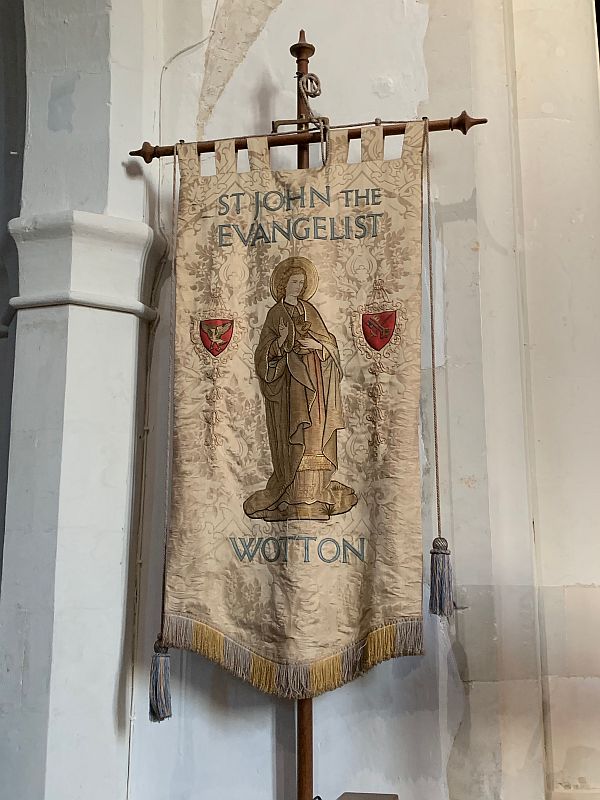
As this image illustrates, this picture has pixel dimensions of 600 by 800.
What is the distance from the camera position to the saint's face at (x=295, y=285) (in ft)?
8.11

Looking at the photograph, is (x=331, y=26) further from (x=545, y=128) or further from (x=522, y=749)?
(x=522, y=749)

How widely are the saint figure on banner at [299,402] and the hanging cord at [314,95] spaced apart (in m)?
0.34

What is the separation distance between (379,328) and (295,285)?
0.84 ft

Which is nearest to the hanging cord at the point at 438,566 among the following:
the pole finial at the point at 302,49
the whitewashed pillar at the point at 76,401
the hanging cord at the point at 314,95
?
the hanging cord at the point at 314,95

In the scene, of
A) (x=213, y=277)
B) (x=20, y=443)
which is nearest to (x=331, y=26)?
(x=213, y=277)

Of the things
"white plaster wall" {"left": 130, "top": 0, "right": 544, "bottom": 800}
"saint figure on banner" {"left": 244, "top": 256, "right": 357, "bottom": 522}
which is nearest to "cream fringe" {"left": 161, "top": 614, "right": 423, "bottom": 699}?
"white plaster wall" {"left": 130, "top": 0, "right": 544, "bottom": 800}

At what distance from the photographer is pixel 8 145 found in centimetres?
341

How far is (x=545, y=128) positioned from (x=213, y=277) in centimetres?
111

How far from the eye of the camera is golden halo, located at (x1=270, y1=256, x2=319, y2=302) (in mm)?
2467

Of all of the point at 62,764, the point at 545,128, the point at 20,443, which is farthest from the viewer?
the point at 545,128

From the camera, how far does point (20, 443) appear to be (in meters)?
2.51

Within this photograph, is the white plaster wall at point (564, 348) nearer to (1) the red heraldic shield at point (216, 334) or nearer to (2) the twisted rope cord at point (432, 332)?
(2) the twisted rope cord at point (432, 332)

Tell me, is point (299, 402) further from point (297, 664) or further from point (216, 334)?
point (297, 664)

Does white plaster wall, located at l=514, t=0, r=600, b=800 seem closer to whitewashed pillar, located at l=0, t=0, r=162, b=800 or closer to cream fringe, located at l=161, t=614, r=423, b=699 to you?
cream fringe, located at l=161, t=614, r=423, b=699
